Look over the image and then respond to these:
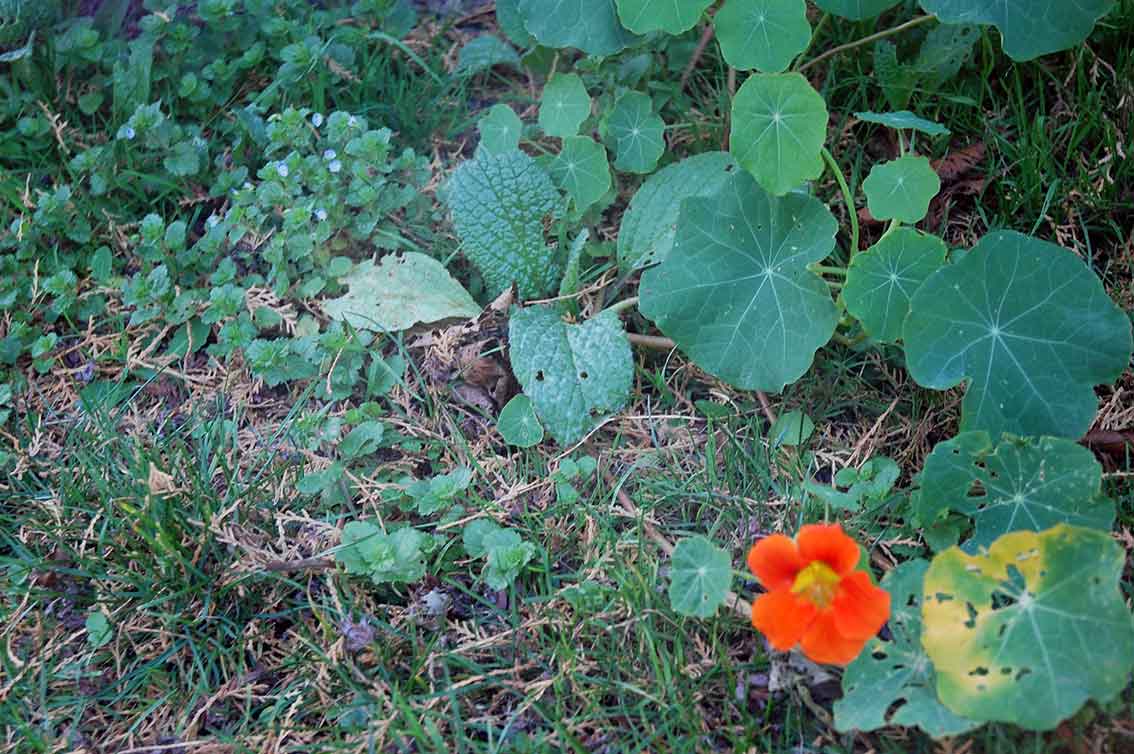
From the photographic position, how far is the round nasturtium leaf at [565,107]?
2.68m

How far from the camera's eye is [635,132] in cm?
264

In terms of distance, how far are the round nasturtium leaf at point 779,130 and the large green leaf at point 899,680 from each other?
0.92 metres

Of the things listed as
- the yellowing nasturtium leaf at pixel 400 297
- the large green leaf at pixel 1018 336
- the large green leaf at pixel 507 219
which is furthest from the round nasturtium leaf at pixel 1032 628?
the yellowing nasturtium leaf at pixel 400 297

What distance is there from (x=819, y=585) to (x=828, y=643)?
92mm

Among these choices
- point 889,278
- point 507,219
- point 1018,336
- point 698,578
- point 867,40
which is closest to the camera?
point 698,578

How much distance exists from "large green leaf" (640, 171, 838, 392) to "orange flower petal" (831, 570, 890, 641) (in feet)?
2.14

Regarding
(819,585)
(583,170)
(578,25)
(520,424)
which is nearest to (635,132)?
(583,170)

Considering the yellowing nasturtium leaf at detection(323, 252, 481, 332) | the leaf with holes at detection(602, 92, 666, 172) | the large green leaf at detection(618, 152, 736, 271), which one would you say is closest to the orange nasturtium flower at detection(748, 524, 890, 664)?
the large green leaf at detection(618, 152, 736, 271)

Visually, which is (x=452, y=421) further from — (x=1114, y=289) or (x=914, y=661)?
(x=1114, y=289)

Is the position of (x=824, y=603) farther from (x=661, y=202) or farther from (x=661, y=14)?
(x=661, y=14)

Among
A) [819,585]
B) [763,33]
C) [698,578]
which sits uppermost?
[763,33]

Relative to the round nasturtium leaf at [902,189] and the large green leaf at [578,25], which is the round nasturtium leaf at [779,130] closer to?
the round nasturtium leaf at [902,189]

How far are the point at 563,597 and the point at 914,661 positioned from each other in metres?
0.66

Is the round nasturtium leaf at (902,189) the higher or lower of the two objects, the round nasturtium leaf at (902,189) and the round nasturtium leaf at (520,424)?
the higher
